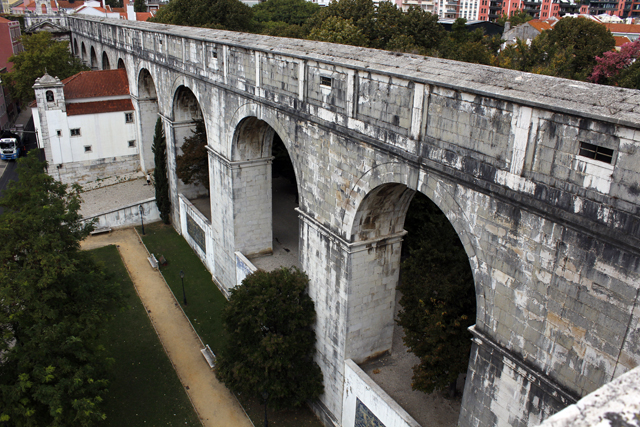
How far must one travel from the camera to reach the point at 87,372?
14.4 metres

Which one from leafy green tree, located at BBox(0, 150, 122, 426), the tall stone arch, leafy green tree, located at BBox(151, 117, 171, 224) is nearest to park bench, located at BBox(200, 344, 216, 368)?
leafy green tree, located at BBox(0, 150, 122, 426)

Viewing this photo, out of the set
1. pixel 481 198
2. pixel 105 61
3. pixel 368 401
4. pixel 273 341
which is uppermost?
pixel 105 61

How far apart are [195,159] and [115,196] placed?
409 inches

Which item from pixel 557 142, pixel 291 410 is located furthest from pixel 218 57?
pixel 557 142

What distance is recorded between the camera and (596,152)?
8523mm

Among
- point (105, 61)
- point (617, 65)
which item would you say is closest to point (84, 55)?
point (105, 61)

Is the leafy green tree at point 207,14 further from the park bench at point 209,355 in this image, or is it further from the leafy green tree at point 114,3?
the leafy green tree at point 114,3

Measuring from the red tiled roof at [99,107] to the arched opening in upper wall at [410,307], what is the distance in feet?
93.5

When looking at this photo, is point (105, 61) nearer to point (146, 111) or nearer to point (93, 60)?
point (93, 60)

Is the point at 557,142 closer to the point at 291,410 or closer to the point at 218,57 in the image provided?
the point at 291,410

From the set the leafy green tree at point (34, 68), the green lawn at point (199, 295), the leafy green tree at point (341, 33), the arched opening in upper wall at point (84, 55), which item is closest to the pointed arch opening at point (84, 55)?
the arched opening in upper wall at point (84, 55)

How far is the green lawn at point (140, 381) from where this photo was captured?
17781mm

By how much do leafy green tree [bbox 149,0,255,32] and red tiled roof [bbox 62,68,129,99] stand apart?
785 inches

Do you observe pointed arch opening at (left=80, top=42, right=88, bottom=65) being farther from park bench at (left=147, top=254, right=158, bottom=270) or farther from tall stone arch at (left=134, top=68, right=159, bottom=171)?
park bench at (left=147, top=254, right=158, bottom=270)
